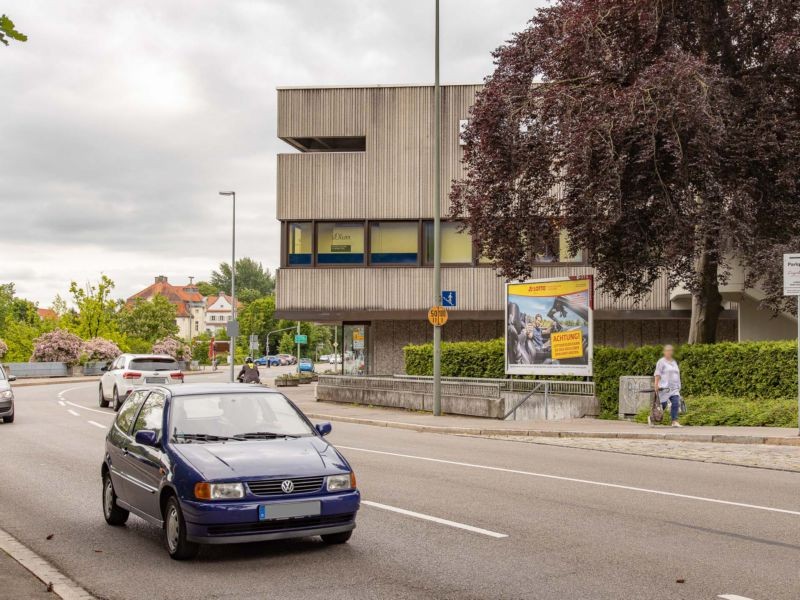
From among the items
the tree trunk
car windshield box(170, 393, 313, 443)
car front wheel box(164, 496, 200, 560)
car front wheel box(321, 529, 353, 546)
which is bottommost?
car front wheel box(321, 529, 353, 546)

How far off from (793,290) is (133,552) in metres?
13.0

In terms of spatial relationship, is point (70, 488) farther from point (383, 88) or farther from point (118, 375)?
point (383, 88)

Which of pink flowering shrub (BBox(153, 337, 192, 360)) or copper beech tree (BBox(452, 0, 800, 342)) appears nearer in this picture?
copper beech tree (BBox(452, 0, 800, 342))

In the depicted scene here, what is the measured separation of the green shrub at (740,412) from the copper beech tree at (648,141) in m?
2.83

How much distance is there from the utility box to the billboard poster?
125 cm

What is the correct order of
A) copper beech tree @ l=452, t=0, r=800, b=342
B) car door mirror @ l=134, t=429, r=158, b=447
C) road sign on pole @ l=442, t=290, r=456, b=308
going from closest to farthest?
car door mirror @ l=134, t=429, r=158, b=447 < copper beech tree @ l=452, t=0, r=800, b=342 < road sign on pole @ l=442, t=290, r=456, b=308

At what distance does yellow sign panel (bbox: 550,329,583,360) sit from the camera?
78.2ft

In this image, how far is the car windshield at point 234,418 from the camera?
8.45 meters

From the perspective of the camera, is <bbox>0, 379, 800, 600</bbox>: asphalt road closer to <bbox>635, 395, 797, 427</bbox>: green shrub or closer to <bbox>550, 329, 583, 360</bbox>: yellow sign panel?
<bbox>635, 395, 797, 427</bbox>: green shrub

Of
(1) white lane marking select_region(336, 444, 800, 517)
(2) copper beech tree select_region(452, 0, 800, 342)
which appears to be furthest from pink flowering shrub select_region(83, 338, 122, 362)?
(1) white lane marking select_region(336, 444, 800, 517)

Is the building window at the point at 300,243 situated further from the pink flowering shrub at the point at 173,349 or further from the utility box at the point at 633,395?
the pink flowering shrub at the point at 173,349

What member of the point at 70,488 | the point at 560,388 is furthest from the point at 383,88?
the point at 70,488

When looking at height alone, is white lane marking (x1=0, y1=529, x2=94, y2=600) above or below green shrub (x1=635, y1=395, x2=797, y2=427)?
below

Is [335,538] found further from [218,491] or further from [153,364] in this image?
[153,364]
